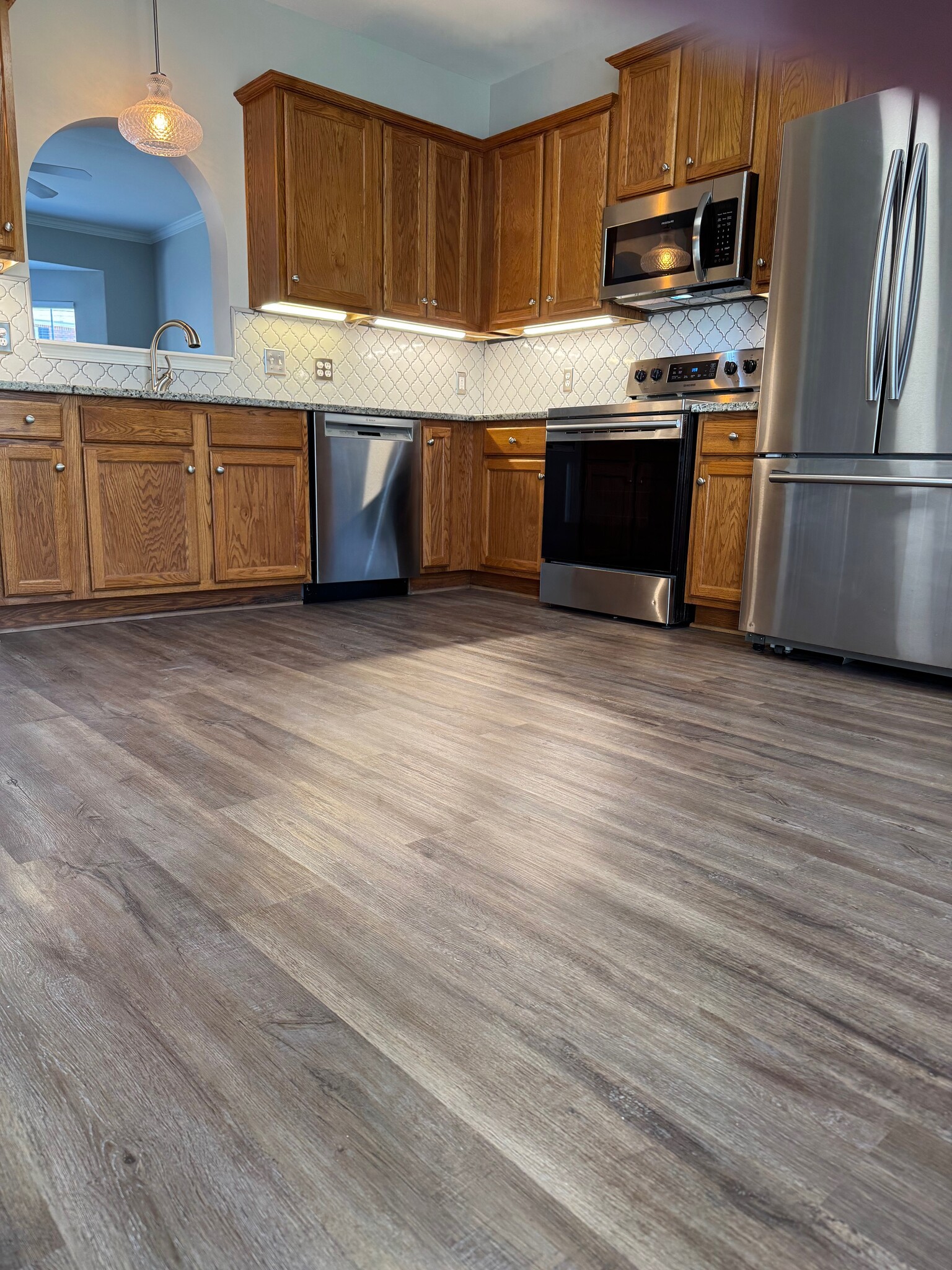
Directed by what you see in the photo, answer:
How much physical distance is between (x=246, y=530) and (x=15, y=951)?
2807 millimetres

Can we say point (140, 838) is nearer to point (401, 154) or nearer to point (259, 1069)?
point (259, 1069)

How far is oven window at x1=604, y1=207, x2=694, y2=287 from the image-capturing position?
3547mm

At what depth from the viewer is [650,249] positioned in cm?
370

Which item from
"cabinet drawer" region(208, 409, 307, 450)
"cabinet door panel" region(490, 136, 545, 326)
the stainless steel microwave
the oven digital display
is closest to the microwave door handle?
the stainless steel microwave

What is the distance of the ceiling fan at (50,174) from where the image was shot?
20.7 ft

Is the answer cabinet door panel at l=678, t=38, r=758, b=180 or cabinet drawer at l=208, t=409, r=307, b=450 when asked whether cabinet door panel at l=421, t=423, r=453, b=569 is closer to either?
cabinet drawer at l=208, t=409, r=307, b=450

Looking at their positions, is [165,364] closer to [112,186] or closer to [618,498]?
[618,498]

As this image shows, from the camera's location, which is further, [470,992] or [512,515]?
[512,515]

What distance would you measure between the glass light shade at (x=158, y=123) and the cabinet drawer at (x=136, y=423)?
3.03 feet

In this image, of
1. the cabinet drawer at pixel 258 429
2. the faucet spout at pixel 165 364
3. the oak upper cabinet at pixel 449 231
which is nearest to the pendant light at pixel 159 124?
the faucet spout at pixel 165 364

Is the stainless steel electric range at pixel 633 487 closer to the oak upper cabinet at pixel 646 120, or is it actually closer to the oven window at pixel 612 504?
the oven window at pixel 612 504

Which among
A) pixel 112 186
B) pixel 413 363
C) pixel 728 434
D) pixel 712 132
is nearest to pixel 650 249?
pixel 712 132

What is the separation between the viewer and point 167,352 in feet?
11.9

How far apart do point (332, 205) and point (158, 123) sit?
2.87ft
